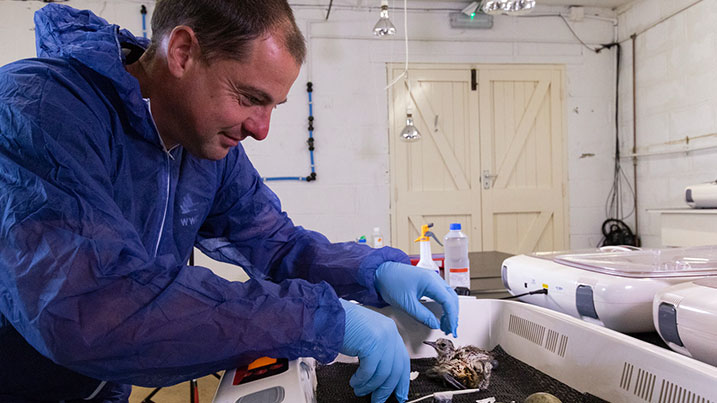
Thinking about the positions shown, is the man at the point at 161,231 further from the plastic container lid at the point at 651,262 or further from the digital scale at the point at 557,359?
the plastic container lid at the point at 651,262

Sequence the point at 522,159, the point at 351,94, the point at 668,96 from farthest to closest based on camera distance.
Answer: the point at 522,159
the point at 351,94
the point at 668,96

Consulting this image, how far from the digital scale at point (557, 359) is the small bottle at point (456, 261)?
49cm

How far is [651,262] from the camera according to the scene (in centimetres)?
113

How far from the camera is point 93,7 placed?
4.10 metres

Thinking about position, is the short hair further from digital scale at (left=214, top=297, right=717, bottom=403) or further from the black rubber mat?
the black rubber mat

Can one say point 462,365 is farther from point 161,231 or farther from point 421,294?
point 161,231

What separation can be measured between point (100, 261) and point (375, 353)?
0.46 m

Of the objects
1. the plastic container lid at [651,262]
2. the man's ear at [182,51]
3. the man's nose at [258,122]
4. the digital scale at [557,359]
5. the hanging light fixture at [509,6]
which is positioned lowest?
the digital scale at [557,359]

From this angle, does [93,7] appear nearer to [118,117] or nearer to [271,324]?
[118,117]

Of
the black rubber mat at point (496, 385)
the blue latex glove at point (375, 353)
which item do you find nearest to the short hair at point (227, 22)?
the blue latex glove at point (375, 353)

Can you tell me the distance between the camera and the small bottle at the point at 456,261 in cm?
170

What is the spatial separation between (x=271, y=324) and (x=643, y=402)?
0.58m

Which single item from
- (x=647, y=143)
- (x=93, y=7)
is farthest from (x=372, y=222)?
(x=93, y=7)

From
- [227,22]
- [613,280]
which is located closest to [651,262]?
[613,280]
